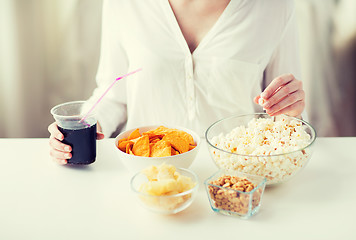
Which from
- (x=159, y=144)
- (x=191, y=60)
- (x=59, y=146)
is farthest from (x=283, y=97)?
(x=59, y=146)

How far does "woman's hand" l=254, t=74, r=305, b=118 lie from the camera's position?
138 centimetres

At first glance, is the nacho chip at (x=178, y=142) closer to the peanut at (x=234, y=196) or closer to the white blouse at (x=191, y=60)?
the peanut at (x=234, y=196)

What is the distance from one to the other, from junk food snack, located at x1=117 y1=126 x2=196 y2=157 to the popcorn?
9cm

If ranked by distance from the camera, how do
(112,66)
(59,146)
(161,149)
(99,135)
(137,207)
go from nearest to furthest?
(137,207) < (161,149) < (59,146) < (99,135) < (112,66)

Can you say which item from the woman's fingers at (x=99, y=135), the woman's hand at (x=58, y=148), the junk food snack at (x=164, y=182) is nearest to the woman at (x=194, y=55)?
the woman's fingers at (x=99, y=135)

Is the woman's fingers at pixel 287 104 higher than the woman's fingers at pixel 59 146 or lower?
higher

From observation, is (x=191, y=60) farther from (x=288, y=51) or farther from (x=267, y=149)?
(x=267, y=149)

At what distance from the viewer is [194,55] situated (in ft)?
6.30

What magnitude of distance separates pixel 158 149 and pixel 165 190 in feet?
0.75

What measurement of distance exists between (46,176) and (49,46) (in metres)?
1.71

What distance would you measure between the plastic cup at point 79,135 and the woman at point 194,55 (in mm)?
538

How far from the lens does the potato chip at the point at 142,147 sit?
1.23 metres

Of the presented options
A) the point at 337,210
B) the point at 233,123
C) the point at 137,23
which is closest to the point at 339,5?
the point at 137,23

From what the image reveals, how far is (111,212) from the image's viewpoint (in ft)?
3.64
